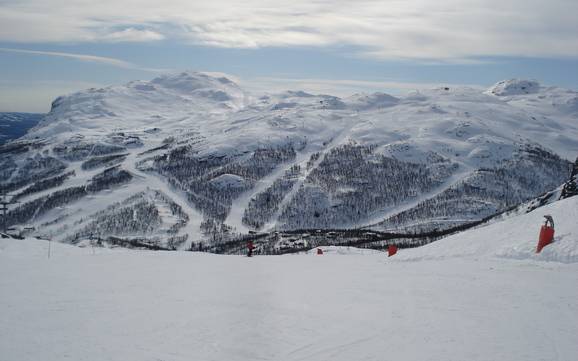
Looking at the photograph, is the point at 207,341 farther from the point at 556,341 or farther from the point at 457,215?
the point at 457,215

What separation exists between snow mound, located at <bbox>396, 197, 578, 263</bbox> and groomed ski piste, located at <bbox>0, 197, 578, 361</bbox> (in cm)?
9

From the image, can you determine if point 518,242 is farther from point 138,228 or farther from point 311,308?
point 138,228

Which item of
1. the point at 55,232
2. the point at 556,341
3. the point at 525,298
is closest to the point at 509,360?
the point at 556,341

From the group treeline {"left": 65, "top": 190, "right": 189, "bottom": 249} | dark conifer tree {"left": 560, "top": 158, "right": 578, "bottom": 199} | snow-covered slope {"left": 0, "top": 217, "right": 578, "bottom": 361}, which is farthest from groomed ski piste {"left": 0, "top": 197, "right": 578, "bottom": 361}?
treeline {"left": 65, "top": 190, "right": 189, "bottom": 249}

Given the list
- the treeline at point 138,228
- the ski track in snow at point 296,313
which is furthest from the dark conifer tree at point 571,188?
the treeline at point 138,228

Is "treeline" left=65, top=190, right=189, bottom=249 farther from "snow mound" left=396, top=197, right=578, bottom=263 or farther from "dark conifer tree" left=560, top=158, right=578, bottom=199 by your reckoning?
"snow mound" left=396, top=197, right=578, bottom=263

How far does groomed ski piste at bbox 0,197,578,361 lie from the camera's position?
11.5 meters

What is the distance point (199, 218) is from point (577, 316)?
192 meters

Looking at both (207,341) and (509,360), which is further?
(207,341)

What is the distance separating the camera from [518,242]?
23.2m

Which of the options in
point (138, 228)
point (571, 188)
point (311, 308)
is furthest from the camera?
point (138, 228)

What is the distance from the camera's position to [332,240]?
5778 inches

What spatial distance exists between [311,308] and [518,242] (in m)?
13.1

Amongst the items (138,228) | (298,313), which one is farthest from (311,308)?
(138,228)
